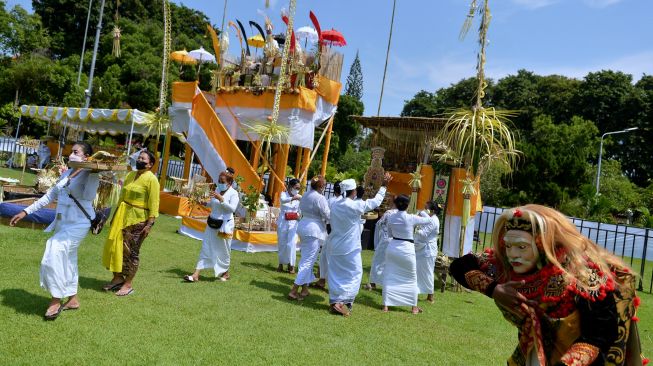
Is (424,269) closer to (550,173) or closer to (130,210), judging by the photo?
(130,210)

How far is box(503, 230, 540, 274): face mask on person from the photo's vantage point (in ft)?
7.31

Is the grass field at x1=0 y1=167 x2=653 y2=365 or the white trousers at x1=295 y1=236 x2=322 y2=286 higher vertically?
the white trousers at x1=295 y1=236 x2=322 y2=286

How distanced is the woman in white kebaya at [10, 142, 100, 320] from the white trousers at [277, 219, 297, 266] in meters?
4.23

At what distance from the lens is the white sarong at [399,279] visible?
7.10 m

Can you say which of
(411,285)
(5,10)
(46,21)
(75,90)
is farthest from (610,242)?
(46,21)

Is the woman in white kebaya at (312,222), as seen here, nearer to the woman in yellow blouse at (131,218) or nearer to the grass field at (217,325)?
the grass field at (217,325)

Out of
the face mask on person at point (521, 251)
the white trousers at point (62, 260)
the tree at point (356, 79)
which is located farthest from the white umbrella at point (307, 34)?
the tree at point (356, 79)

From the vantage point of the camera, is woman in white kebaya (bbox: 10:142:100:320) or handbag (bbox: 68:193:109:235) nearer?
woman in white kebaya (bbox: 10:142:100:320)

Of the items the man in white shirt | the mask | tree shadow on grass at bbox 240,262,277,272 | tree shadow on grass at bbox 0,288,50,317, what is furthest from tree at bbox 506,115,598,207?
tree shadow on grass at bbox 0,288,50,317

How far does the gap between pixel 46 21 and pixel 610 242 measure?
37.6 metres

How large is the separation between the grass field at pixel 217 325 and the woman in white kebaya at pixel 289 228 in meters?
0.75

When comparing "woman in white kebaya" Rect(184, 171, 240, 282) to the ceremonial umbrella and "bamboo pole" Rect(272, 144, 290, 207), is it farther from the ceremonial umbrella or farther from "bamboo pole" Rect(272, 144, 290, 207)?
the ceremonial umbrella

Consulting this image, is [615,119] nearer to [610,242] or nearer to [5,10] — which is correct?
[610,242]

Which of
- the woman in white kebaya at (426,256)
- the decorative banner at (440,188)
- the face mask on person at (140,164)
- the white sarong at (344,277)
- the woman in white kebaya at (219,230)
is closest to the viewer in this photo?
the face mask on person at (140,164)
